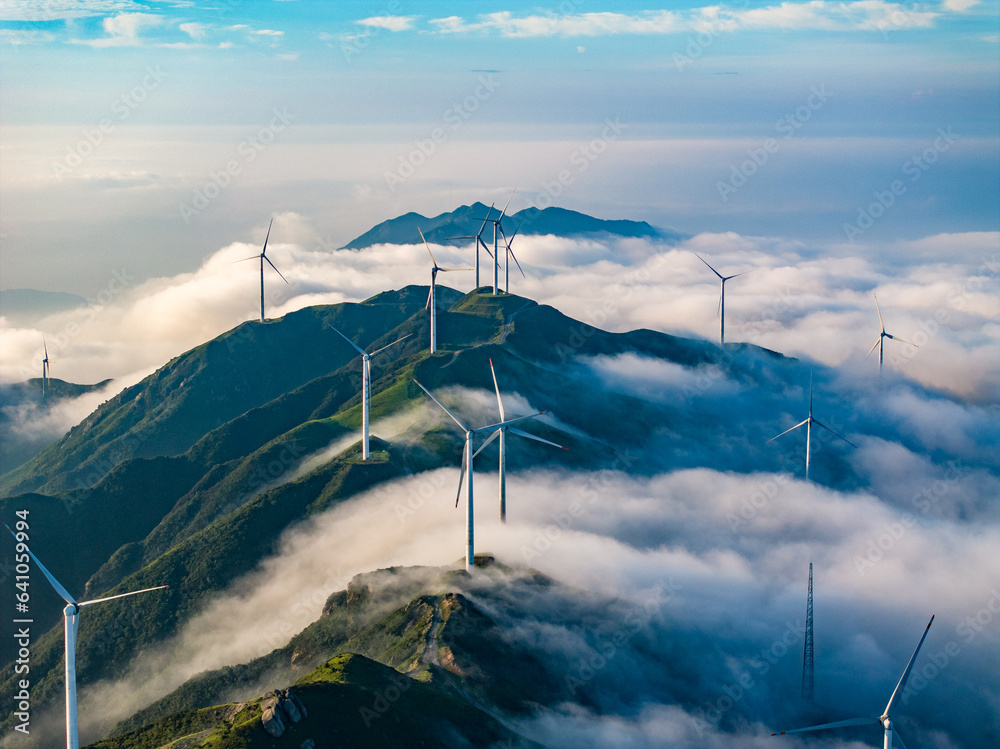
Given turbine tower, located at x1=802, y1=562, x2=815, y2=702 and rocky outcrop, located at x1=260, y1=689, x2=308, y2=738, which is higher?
rocky outcrop, located at x1=260, y1=689, x2=308, y2=738

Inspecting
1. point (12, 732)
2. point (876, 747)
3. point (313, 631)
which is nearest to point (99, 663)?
point (12, 732)

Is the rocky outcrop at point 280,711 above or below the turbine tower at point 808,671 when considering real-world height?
above

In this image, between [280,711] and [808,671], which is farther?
[808,671]

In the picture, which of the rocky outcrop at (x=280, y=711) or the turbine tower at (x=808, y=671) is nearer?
the rocky outcrop at (x=280, y=711)

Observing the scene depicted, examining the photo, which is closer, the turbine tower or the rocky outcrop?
the rocky outcrop

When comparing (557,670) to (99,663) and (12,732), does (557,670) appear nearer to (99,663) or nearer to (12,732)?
(99,663)

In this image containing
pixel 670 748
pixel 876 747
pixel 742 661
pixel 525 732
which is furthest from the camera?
pixel 742 661

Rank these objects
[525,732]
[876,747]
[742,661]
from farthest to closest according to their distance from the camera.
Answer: [742,661]
[876,747]
[525,732]

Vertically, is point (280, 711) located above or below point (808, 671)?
above
